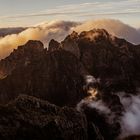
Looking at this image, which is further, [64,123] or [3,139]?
[64,123]

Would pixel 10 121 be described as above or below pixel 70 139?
above

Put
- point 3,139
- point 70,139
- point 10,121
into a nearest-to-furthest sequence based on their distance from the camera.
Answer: point 3,139 → point 10,121 → point 70,139

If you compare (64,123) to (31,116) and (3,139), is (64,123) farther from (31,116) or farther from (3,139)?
(3,139)

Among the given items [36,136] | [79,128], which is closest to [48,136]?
[36,136]

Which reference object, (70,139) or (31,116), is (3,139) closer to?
(31,116)

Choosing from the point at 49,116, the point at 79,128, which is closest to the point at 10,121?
the point at 49,116

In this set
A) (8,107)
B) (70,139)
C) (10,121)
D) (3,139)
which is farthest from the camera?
(70,139)
